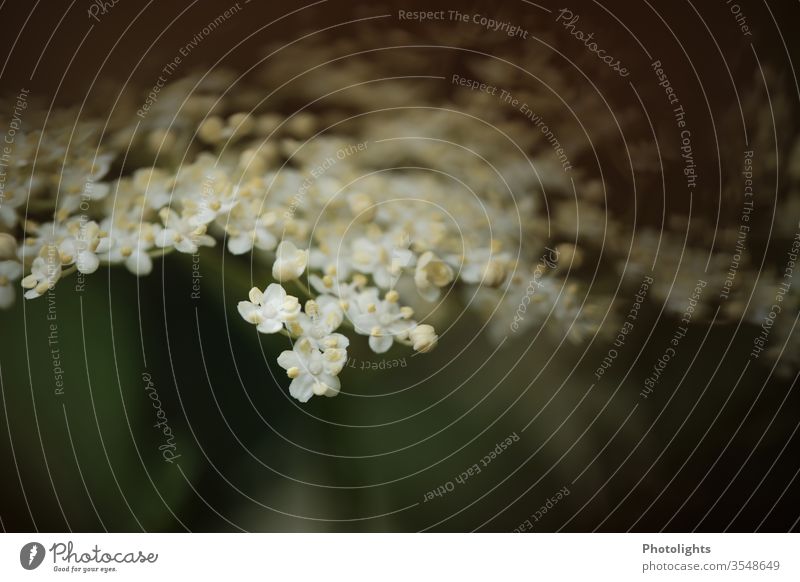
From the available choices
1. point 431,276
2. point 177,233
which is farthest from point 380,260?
point 177,233

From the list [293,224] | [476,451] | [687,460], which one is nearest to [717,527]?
[687,460]

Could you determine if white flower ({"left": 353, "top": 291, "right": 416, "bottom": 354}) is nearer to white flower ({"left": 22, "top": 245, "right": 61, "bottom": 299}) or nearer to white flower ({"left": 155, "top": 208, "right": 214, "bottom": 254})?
white flower ({"left": 155, "top": 208, "right": 214, "bottom": 254})

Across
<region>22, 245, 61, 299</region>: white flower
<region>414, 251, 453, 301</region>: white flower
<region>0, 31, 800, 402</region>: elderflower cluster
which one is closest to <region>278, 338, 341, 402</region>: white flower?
<region>0, 31, 800, 402</region>: elderflower cluster

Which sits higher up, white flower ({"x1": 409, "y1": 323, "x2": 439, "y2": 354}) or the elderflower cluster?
the elderflower cluster

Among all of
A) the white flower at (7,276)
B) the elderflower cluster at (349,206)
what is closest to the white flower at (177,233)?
the elderflower cluster at (349,206)

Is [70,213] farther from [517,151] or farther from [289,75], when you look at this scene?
[517,151]

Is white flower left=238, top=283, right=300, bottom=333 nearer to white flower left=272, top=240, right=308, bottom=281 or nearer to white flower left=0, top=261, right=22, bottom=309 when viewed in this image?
white flower left=272, top=240, right=308, bottom=281

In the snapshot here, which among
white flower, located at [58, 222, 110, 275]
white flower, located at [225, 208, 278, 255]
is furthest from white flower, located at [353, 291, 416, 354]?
white flower, located at [58, 222, 110, 275]
